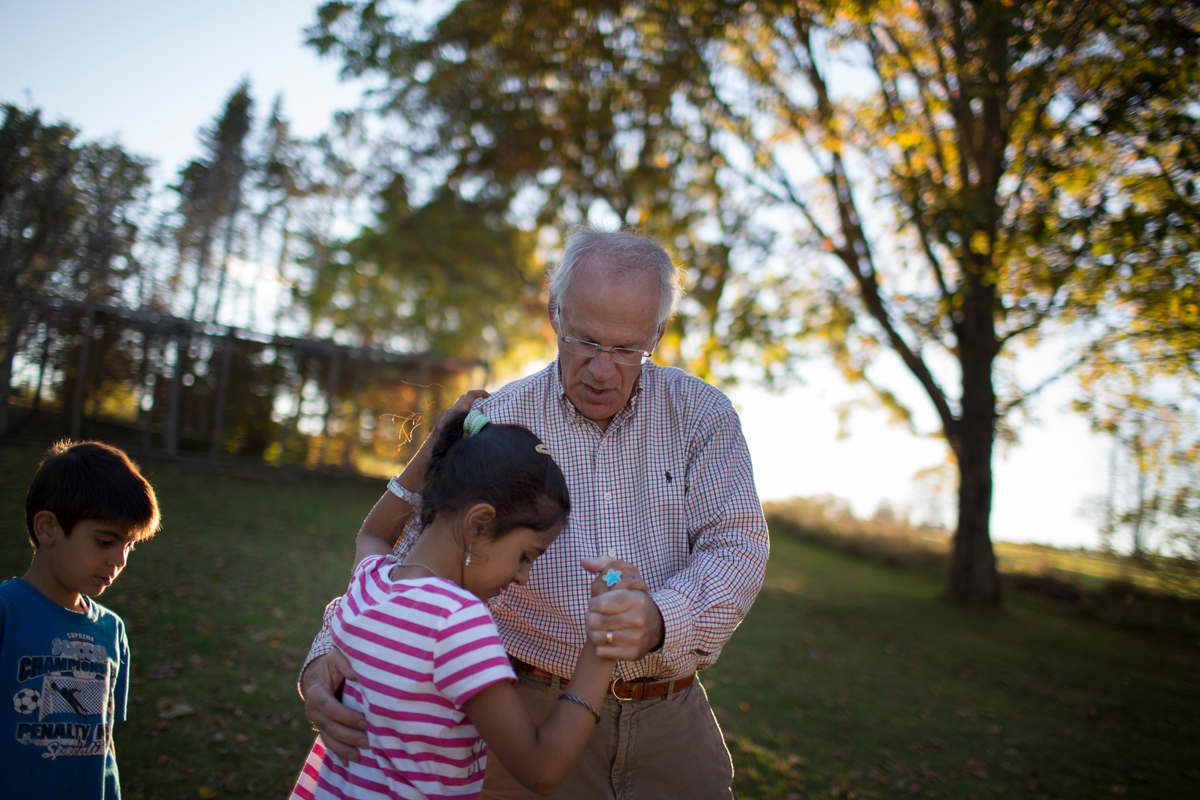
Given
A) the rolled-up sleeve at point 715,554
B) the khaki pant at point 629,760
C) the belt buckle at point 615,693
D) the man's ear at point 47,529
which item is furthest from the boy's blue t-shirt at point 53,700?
the rolled-up sleeve at point 715,554

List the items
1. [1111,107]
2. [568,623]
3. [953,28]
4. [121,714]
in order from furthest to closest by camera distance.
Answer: [953,28], [1111,107], [121,714], [568,623]

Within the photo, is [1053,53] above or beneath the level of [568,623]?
above

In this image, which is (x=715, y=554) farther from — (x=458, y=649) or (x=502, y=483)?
(x=458, y=649)

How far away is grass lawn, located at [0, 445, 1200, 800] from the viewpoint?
4.91 metres

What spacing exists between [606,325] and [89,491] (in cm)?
181

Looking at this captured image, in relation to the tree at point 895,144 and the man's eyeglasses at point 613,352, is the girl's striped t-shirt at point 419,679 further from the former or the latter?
the tree at point 895,144

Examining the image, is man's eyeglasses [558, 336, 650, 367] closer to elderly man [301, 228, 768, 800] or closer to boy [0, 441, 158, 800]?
elderly man [301, 228, 768, 800]

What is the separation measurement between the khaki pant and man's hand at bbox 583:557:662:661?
558mm

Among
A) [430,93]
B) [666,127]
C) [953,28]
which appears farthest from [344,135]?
[953,28]

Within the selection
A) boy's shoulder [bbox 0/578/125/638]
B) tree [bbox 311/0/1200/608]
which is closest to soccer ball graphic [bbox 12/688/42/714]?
boy's shoulder [bbox 0/578/125/638]

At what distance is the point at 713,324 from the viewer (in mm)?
15055

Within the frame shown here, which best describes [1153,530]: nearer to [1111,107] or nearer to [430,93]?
[1111,107]

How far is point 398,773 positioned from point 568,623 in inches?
24.3

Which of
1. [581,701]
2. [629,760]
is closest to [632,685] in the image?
[629,760]
